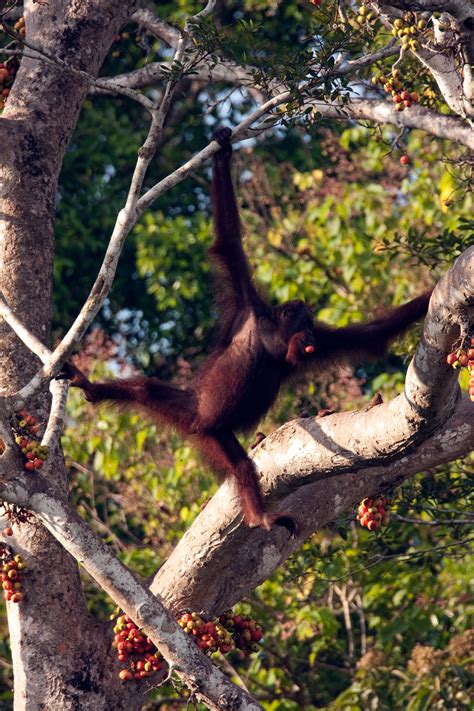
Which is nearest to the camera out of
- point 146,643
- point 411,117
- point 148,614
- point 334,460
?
point 148,614

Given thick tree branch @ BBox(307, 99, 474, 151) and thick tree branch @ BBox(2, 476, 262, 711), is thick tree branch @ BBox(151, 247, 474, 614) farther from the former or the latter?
thick tree branch @ BBox(307, 99, 474, 151)

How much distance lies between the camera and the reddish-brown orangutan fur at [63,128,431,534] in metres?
5.27

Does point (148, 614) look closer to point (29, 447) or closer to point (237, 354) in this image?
point (29, 447)

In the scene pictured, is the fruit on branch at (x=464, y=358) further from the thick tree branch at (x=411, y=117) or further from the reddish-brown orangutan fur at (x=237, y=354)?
the thick tree branch at (x=411, y=117)

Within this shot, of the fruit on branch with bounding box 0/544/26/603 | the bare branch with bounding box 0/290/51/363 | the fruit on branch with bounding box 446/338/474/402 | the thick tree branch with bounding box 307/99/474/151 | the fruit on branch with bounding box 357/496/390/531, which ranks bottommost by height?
the fruit on branch with bounding box 446/338/474/402

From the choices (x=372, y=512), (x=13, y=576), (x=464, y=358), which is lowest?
(x=464, y=358)

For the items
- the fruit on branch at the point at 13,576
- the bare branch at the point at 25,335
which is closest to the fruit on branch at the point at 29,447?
the bare branch at the point at 25,335

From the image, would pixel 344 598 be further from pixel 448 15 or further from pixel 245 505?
pixel 448 15

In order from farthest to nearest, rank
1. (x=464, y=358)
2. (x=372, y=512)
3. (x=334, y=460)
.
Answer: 1. (x=372, y=512)
2. (x=334, y=460)
3. (x=464, y=358)

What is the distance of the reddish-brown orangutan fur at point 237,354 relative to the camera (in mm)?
5266

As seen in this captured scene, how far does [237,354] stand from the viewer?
5.50 meters

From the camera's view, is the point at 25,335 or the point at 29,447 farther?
the point at 25,335

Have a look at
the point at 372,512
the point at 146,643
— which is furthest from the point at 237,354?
the point at 146,643

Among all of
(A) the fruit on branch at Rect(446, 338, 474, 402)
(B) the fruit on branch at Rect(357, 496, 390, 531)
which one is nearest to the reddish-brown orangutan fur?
(B) the fruit on branch at Rect(357, 496, 390, 531)
